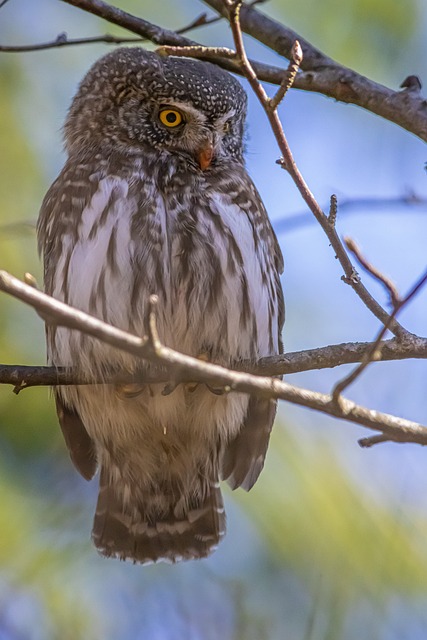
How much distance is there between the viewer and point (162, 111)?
4.82 meters

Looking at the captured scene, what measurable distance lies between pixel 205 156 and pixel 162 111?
0.36 metres

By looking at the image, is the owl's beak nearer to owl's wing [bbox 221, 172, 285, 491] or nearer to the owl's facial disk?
the owl's facial disk

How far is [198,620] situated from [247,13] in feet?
9.08

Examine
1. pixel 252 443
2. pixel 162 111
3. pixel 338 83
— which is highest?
pixel 338 83

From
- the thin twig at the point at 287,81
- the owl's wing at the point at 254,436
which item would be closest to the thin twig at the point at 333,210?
the thin twig at the point at 287,81

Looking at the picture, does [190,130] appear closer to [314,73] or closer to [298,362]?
[314,73]

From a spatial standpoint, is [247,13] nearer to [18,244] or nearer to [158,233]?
[158,233]

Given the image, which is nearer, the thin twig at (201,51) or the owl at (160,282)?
the thin twig at (201,51)

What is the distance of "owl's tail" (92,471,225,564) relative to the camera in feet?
16.1

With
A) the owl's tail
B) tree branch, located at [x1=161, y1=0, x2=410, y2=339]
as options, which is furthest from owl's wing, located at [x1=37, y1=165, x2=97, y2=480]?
tree branch, located at [x1=161, y1=0, x2=410, y2=339]

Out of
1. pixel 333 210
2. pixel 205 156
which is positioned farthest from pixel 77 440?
pixel 333 210

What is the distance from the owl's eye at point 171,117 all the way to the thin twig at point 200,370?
2260mm

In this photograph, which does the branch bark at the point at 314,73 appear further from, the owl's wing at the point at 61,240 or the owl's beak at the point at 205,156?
the owl's wing at the point at 61,240

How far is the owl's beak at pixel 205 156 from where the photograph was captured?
462cm
